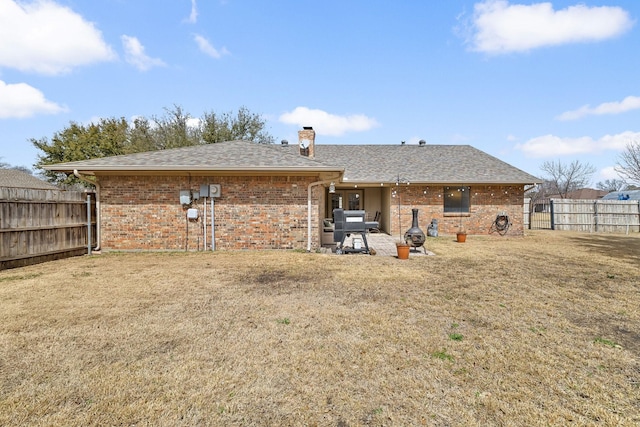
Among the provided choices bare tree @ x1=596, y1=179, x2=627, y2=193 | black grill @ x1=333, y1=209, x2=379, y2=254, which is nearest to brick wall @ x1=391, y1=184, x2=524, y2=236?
black grill @ x1=333, y1=209, x2=379, y2=254

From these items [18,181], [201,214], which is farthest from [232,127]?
[201,214]

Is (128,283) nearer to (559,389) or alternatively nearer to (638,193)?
(559,389)

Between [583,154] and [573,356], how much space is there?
43.9m

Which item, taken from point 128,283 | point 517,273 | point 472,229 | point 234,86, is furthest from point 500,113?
point 128,283

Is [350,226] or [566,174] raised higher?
[566,174]

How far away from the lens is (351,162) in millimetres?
15961

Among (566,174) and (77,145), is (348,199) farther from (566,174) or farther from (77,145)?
(566,174)

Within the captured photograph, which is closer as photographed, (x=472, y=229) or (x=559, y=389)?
(x=559, y=389)

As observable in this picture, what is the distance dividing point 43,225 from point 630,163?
29585 mm

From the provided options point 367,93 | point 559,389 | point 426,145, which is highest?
point 367,93

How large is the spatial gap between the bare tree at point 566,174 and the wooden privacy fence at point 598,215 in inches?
858

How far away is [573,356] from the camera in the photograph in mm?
2846

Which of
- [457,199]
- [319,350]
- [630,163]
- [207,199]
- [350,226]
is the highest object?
[630,163]

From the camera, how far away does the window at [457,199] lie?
1394cm
